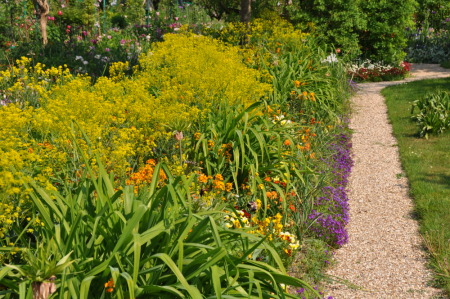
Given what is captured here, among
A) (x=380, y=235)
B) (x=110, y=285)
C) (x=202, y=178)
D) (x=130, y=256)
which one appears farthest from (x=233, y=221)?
(x=380, y=235)

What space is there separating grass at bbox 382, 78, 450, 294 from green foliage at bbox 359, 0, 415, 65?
3878mm

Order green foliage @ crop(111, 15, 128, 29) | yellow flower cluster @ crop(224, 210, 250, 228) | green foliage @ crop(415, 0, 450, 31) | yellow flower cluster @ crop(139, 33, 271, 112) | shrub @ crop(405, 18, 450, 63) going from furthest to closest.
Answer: green foliage @ crop(415, 0, 450, 31), shrub @ crop(405, 18, 450, 63), green foliage @ crop(111, 15, 128, 29), yellow flower cluster @ crop(139, 33, 271, 112), yellow flower cluster @ crop(224, 210, 250, 228)

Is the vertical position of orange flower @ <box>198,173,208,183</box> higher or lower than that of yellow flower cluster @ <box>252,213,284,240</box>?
higher

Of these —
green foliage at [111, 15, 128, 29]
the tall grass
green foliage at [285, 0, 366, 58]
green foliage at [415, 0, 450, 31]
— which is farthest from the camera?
green foliage at [415, 0, 450, 31]

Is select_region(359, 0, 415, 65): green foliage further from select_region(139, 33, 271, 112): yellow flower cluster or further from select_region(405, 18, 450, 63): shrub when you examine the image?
select_region(139, 33, 271, 112): yellow flower cluster

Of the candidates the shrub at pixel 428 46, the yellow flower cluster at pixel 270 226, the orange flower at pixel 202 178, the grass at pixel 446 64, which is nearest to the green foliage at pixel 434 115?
the yellow flower cluster at pixel 270 226

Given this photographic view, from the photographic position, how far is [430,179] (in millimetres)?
7145

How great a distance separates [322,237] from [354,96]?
7.85 m

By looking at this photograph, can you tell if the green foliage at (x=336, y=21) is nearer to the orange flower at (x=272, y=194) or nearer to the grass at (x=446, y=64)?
the grass at (x=446, y=64)

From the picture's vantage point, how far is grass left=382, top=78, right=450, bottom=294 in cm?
511

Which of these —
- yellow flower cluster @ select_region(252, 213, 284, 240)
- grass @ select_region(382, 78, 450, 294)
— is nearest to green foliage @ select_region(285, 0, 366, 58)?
grass @ select_region(382, 78, 450, 294)

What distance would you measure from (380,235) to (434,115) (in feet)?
13.4

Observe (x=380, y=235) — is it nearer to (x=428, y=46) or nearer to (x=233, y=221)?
(x=233, y=221)

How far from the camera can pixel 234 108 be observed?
6.39m
